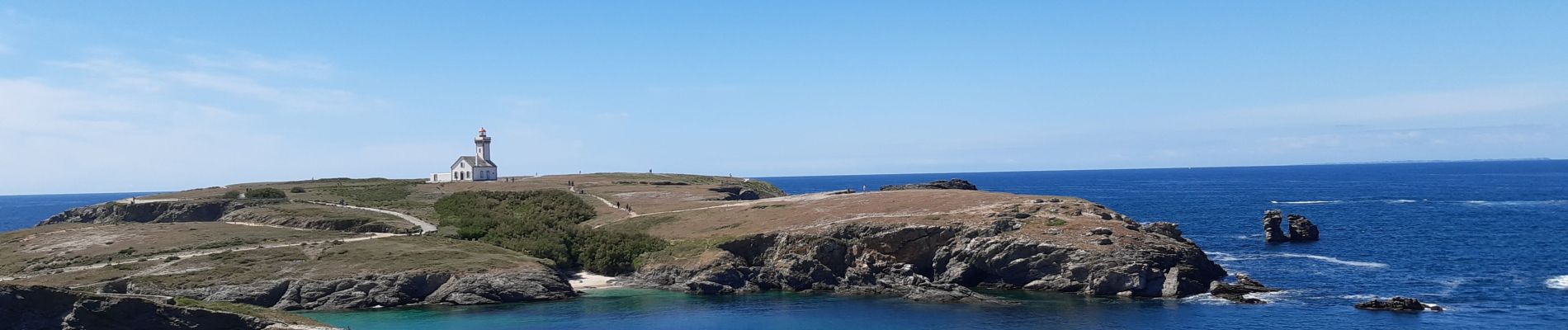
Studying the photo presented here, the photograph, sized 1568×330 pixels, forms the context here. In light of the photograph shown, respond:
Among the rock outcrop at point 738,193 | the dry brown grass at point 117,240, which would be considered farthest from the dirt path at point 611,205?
the dry brown grass at point 117,240

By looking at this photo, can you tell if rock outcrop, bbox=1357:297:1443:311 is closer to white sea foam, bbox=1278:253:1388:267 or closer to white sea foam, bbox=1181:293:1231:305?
white sea foam, bbox=1181:293:1231:305

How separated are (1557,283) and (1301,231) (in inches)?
1305

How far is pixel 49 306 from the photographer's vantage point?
136 feet

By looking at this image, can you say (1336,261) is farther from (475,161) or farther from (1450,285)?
(475,161)

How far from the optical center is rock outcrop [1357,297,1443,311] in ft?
174

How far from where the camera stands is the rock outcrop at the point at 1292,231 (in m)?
93.8

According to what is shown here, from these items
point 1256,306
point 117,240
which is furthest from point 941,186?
point 117,240

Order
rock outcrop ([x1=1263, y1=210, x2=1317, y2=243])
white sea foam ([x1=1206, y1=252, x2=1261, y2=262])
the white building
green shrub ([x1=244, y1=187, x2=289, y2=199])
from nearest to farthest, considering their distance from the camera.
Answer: white sea foam ([x1=1206, y1=252, x2=1261, y2=262])
rock outcrop ([x1=1263, y1=210, x2=1317, y2=243])
green shrub ([x1=244, y1=187, x2=289, y2=199])
the white building

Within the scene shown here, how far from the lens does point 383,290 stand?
6169 cm

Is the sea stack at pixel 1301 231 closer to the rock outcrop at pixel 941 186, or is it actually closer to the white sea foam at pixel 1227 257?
the white sea foam at pixel 1227 257

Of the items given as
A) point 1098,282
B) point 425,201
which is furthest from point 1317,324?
point 425,201

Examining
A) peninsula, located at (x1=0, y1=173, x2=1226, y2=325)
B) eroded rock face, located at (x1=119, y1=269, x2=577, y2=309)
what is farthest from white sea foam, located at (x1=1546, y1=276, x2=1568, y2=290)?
eroded rock face, located at (x1=119, y1=269, x2=577, y2=309)

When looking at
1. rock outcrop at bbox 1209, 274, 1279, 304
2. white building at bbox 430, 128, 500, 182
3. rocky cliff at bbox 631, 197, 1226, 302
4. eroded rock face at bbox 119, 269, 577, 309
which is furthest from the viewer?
white building at bbox 430, 128, 500, 182

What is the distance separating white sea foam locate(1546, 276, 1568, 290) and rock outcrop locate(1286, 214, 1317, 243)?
29.9m
